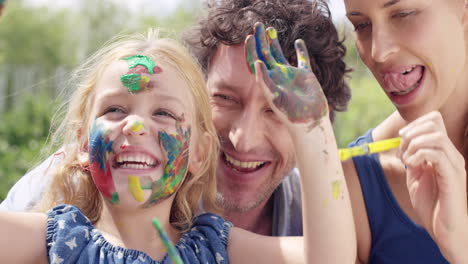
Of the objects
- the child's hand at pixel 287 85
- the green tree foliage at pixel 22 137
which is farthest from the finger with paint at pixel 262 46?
the green tree foliage at pixel 22 137

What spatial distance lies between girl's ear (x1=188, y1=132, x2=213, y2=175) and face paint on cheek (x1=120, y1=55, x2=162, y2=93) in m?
0.30

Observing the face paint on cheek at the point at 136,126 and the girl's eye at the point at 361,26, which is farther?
the girl's eye at the point at 361,26

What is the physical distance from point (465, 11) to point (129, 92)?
1.31 meters

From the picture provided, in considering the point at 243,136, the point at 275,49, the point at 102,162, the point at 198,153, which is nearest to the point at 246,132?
the point at 243,136

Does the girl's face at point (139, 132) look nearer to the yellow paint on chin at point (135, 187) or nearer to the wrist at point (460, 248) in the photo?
the yellow paint on chin at point (135, 187)

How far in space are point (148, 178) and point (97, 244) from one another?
28 cm

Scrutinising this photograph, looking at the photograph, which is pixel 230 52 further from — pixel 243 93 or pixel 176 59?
pixel 176 59

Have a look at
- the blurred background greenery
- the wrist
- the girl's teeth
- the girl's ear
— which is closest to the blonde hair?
the girl's ear

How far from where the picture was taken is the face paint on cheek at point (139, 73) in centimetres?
199

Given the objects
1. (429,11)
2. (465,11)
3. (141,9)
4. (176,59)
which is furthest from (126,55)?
(141,9)

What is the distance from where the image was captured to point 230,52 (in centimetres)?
256

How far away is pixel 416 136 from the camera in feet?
6.33

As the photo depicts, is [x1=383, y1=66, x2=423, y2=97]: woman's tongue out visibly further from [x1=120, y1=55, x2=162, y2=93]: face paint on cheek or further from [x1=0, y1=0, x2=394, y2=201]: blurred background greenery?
[x1=0, y1=0, x2=394, y2=201]: blurred background greenery

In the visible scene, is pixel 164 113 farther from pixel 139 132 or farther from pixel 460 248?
pixel 460 248
